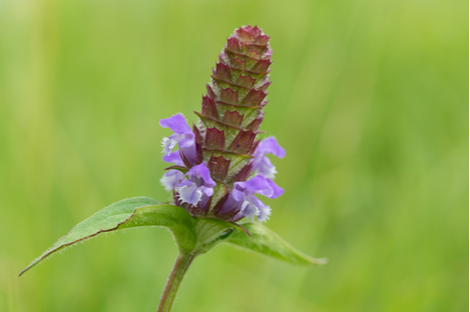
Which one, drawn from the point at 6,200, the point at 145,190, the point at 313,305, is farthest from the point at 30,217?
the point at 313,305

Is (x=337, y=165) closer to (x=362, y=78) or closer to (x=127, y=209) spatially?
(x=362, y=78)

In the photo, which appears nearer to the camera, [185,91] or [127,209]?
[127,209]

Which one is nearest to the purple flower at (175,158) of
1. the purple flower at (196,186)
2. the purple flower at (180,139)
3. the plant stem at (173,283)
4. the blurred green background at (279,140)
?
the purple flower at (180,139)

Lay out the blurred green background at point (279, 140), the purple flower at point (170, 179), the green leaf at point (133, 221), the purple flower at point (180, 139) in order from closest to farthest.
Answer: the green leaf at point (133, 221) → the purple flower at point (180, 139) → the purple flower at point (170, 179) → the blurred green background at point (279, 140)

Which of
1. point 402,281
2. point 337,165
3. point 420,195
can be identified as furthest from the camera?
point 337,165

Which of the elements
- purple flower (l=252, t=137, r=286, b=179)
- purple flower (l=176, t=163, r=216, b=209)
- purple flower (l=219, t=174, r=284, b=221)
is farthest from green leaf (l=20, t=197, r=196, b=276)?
purple flower (l=252, t=137, r=286, b=179)

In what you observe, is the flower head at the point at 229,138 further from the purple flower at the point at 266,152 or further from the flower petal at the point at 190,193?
the purple flower at the point at 266,152
